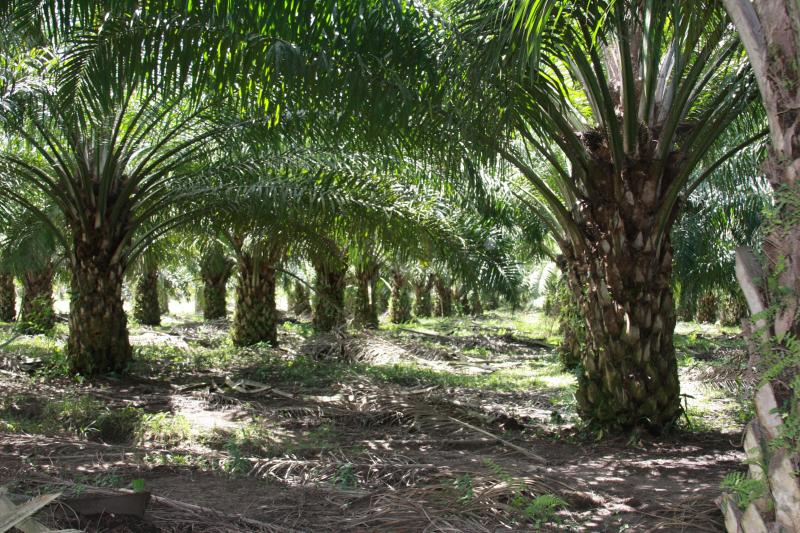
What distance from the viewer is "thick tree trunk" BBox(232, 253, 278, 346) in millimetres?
13352

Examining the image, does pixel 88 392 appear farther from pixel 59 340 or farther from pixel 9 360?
pixel 59 340

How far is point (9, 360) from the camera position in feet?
31.1

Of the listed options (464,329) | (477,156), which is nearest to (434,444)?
(477,156)

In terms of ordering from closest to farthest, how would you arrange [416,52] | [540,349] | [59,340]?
[416,52], [59,340], [540,349]

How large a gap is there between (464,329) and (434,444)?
Answer: 1537 cm

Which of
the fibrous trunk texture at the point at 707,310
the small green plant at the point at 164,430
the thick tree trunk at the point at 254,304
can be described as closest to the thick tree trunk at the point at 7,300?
the thick tree trunk at the point at 254,304

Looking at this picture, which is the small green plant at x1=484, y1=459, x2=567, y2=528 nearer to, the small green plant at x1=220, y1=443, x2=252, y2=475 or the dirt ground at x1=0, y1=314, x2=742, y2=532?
the dirt ground at x1=0, y1=314, x2=742, y2=532

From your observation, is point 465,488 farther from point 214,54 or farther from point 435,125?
point 214,54

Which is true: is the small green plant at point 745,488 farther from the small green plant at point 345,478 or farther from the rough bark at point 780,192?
the small green plant at point 345,478

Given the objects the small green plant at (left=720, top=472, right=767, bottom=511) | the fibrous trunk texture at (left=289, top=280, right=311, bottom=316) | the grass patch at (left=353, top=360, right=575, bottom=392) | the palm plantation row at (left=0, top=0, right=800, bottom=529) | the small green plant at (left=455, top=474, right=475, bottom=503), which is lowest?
the grass patch at (left=353, top=360, right=575, bottom=392)

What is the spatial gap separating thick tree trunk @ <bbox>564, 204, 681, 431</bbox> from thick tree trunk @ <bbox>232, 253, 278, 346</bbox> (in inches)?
334

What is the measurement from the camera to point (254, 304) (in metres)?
13.4

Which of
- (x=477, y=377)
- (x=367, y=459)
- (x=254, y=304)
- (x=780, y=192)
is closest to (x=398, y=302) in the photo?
(x=254, y=304)

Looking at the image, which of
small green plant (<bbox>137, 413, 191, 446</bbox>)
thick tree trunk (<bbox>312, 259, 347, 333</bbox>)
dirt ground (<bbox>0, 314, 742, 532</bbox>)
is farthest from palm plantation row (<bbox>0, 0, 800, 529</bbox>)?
thick tree trunk (<bbox>312, 259, 347, 333</bbox>)
